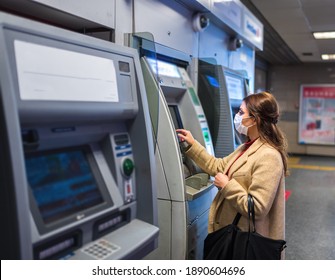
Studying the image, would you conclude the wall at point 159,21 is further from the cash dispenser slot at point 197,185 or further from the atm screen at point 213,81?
the cash dispenser slot at point 197,185

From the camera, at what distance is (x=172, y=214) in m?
1.92

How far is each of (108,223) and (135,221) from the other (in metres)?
0.16

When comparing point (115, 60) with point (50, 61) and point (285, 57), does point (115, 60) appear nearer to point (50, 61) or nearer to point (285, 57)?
point (50, 61)

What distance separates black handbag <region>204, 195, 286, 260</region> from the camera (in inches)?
67.9

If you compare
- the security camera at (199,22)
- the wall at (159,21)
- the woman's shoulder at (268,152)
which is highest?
the security camera at (199,22)

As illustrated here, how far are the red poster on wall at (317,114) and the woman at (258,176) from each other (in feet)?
29.6

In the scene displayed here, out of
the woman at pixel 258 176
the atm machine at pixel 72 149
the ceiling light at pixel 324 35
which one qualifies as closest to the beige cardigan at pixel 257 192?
the woman at pixel 258 176

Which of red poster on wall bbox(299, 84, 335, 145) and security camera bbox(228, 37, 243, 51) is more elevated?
security camera bbox(228, 37, 243, 51)

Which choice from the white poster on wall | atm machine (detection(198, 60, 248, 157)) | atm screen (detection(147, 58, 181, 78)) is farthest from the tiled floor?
the white poster on wall

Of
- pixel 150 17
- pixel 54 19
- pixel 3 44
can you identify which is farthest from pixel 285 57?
pixel 3 44

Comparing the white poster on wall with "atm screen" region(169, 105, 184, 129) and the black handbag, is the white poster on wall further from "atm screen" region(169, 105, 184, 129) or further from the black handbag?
"atm screen" region(169, 105, 184, 129)

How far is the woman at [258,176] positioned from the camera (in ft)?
5.60

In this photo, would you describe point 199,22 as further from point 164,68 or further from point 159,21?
point 164,68

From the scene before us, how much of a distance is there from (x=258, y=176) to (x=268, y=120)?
32 cm
